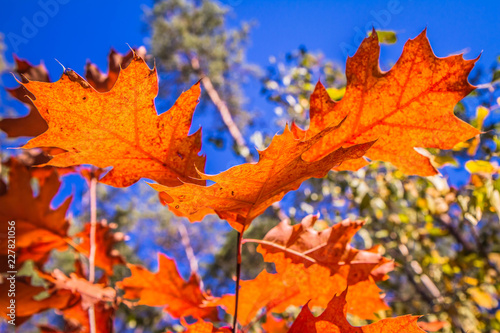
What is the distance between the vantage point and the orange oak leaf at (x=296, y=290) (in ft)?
3.48

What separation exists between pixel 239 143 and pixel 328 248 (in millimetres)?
3647

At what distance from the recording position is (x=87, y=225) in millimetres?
1652

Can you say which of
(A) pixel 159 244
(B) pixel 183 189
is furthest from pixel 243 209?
(A) pixel 159 244

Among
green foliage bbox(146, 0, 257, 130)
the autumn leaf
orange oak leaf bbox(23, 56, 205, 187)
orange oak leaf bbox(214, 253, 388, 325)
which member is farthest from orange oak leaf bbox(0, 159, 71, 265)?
green foliage bbox(146, 0, 257, 130)

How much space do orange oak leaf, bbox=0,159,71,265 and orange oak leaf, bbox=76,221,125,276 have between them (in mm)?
103

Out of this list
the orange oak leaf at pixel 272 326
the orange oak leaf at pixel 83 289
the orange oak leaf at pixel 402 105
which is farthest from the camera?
the orange oak leaf at pixel 272 326

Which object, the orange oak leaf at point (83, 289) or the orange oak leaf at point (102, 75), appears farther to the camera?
the orange oak leaf at point (102, 75)

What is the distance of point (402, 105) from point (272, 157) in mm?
404

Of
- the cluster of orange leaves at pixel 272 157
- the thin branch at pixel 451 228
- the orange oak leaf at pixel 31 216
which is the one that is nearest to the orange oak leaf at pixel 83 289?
the cluster of orange leaves at pixel 272 157

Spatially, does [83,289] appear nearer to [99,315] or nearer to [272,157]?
[99,315]

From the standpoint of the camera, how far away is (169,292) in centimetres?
126

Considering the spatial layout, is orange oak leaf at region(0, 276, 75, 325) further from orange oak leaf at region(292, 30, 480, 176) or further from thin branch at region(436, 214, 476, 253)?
thin branch at region(436, 214, 476, 253)

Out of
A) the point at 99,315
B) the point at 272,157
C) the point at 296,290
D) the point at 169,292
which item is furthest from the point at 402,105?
the point at 99,315

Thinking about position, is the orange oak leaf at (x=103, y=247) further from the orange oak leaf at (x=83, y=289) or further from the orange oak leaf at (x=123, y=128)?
the orange oak leaf at (x=123, y=128)
